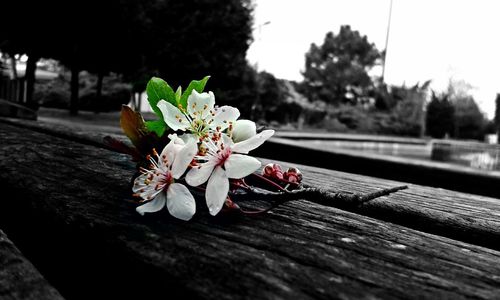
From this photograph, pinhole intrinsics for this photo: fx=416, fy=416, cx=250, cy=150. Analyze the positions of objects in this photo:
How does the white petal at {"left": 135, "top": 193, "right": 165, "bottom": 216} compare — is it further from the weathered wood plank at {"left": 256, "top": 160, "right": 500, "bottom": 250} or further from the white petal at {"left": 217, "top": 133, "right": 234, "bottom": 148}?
the weathered wood plank at {"left": 256, "top": 160, "right": 500, "bottom": 250}

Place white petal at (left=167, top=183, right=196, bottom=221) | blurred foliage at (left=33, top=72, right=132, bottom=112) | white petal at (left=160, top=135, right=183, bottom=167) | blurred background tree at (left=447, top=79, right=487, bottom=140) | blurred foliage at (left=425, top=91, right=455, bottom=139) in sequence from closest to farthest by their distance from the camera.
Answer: white petal at (left=167, top=183, right=196, bottom=221) < white petal at (left=160, top=135, right=183, bottom=167) < blurred foliage at (left=33, top=72, right=132, bottom=112) < blurred foliage at (left=425, top=91, right=455, bottom=139) < blurred background tree at (left=447, top=79, right=487, bottom=140)

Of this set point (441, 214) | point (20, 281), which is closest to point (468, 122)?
point (441, 214)

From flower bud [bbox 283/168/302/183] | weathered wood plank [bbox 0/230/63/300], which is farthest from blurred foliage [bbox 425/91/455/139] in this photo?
weathered wood plank [bbox 0/230/63/300]

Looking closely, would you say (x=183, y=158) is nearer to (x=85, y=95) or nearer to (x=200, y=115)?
(x=200, y=115)

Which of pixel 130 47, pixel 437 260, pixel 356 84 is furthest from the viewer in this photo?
pixel 356 84

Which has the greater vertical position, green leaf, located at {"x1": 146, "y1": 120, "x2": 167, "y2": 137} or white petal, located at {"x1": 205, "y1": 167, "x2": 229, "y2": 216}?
green leaf, located at {"x1": 146, "y1": 120, "x2": 167, "y2": 137}

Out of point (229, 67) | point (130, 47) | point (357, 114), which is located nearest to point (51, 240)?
point (130, 47)

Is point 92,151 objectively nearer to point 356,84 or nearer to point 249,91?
point 249,91

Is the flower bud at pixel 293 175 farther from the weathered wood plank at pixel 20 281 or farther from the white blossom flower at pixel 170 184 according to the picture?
the weathered wood plank at pixel 20 281
